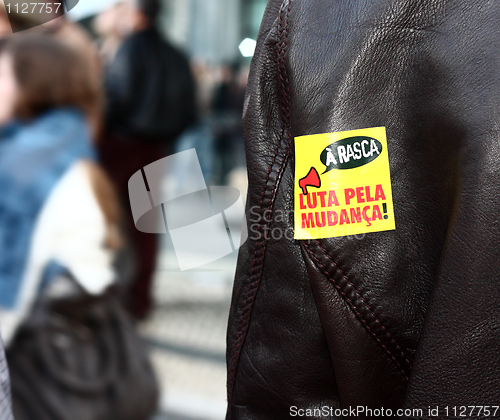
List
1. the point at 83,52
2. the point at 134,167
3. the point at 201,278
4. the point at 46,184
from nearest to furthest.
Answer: the point at 46,184
the point at 83,52
the point at 134,167
the point at 201,278

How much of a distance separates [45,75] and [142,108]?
834 mm

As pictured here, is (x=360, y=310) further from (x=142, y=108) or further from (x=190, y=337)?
(x=142, y=108)

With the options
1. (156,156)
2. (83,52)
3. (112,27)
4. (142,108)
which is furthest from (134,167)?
(112,27)

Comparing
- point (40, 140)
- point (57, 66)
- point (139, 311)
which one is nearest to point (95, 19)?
point (57, 66)

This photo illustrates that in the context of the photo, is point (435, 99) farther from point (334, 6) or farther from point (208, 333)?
point (208, 333)

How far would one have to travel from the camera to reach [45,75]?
5.68 feet

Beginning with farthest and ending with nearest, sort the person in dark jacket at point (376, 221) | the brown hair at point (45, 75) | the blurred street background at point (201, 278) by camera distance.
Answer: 1. the blurred street background at point (201, 278)
2. the brown hair at point (45, 75)
3. the person in dark jacket at point (376, 221)

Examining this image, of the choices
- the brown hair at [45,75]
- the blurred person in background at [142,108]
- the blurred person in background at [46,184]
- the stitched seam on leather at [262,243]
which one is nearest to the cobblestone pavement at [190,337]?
the blurred person in background at [142,108]

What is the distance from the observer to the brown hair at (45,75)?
66.3 inches

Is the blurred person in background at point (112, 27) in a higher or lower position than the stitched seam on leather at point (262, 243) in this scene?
higher

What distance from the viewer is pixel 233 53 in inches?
138

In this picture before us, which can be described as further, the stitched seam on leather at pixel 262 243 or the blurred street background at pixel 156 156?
the blurred street background at pixel 156 156

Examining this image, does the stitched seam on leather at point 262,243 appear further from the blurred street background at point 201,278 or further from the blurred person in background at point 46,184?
the blurred person in background at point 46,184

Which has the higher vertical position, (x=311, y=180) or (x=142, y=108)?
(x=142, y=108)
